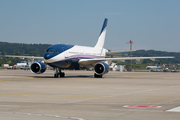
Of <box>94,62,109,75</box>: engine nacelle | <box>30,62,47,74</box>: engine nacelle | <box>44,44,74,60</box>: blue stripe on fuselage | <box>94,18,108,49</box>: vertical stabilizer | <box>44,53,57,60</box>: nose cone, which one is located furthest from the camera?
<box>94,18,108,49</box>: vertical stabilizer

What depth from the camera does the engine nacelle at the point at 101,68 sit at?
1534 inches

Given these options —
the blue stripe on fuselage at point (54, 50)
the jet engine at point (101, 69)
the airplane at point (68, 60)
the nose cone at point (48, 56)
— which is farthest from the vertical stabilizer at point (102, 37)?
the nose cone at point (48, 56)

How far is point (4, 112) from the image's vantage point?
10719mm

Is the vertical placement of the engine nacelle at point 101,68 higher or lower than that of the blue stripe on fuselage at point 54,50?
lower

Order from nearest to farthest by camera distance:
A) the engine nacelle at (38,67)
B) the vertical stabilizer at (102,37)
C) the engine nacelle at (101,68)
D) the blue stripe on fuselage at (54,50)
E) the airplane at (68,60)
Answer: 1. the blue stripe on fuselage at (54,50)
2. the airplane at (68,60)
3. the engine nacelle at (101,68)
4. the engine nacelle at (38,67)
5. the vertical stabilizer at (102,37)

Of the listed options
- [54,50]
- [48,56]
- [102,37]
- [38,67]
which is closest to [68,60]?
[54,50]

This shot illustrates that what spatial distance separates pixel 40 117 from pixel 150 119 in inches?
146

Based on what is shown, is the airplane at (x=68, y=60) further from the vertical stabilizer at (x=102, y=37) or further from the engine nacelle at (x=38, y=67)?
the vertical stabilizer at (x=102, y=37)

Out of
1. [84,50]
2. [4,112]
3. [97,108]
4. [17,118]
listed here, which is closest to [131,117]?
[97,108]

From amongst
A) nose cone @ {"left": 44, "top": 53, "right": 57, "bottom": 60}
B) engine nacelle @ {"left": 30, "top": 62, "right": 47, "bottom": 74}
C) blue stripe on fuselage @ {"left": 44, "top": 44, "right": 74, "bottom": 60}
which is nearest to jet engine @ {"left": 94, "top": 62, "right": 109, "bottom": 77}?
blue stripe on fuselage @ {"left": 44, "top": 44, "right": 74, "bottom": 60}

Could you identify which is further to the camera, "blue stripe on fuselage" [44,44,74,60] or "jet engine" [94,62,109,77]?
"jet engine" [94,62,109,77]

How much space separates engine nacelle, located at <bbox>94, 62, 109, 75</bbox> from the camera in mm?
38975

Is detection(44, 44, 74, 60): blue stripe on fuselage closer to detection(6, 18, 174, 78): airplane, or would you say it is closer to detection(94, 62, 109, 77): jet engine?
detection(6, 18, 174, 78): airplane

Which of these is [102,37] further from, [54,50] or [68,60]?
[54,50]
